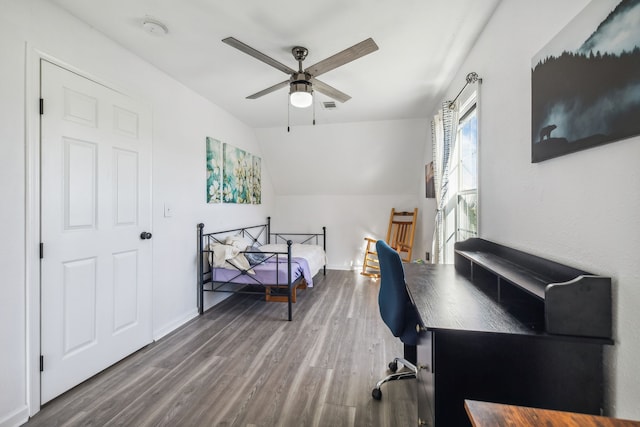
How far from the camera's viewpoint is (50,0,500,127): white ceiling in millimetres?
1768

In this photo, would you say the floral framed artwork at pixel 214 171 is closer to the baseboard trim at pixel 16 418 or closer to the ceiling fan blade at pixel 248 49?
the ceiling fan blade at pixel 248 49

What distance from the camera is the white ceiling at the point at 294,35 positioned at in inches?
69.6

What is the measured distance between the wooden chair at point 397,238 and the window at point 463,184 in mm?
1654

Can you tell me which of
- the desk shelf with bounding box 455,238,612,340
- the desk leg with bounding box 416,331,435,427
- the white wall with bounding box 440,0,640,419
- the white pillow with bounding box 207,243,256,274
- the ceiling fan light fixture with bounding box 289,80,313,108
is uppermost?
the ceiling fan light fixture with bounding box 289,80,313,108

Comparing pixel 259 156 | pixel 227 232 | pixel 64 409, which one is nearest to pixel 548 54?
pixel 64 409

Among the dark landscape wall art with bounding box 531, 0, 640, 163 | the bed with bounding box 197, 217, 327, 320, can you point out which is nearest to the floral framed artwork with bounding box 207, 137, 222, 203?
the bed with bounding box 197, 217, 327, 320

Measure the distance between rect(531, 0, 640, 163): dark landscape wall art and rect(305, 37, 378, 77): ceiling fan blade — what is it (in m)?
0.88

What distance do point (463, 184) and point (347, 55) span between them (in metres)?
1.69

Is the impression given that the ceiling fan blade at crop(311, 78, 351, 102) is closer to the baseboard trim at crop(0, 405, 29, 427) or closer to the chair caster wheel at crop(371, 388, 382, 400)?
the chair caster wheel at crop(371, 388, 382, 400)

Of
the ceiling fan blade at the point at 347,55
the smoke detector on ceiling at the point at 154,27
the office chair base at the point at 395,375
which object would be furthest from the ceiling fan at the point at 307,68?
the office chair base at the point at 395,375

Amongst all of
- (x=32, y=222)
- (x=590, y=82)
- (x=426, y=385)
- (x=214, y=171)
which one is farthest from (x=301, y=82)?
(x=426, y=385)

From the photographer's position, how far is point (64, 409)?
5.50 ft

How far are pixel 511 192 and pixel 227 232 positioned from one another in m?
3.17

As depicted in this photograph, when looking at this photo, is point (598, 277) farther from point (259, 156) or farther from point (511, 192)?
point (259, 156)
